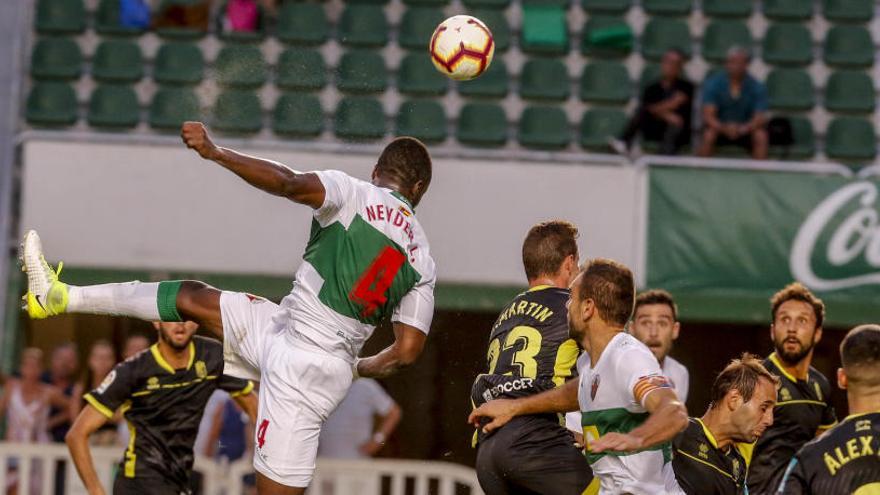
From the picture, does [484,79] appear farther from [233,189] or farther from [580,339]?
[580,339]

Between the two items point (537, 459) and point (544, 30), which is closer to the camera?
point (537, 459)

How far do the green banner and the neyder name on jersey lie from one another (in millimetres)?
6980

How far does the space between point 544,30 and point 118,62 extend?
4.65 m

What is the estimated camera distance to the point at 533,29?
1569 centimetres

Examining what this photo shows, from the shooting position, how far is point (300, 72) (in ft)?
49.5

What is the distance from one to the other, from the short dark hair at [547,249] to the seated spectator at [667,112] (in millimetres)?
7191

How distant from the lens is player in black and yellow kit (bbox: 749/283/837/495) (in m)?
8.55

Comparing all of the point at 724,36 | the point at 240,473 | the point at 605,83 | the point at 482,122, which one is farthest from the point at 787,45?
the point at 240,473

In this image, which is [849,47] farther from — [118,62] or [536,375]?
[536,375]

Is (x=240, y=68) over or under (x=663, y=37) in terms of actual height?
under

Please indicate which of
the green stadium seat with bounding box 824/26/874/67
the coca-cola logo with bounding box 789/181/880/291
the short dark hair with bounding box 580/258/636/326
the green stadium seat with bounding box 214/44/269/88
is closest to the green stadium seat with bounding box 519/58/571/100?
the green stadium seat with bounding box 214/44/269/88

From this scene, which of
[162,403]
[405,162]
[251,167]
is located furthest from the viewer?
[162,403]

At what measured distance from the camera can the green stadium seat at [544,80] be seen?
601 inches

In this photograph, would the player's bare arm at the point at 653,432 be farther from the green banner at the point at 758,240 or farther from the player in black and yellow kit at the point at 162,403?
the green banner at the point at 758,240
